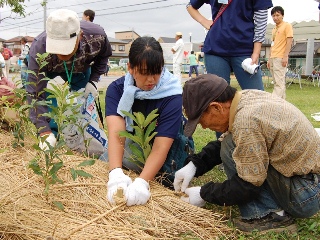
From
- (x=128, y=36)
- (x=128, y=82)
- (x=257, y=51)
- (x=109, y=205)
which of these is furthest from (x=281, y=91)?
(x=128, y=36)

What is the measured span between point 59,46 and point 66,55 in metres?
0.19

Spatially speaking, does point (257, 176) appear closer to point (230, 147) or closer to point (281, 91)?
point (230, 147)

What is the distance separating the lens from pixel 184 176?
2.23m

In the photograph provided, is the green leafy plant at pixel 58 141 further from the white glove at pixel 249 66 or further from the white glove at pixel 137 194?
the white glove at pixel 249 66

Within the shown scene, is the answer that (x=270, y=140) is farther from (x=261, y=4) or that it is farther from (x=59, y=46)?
(x=59, y=46)

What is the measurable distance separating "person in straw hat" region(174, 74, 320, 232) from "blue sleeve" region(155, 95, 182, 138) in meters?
0.34

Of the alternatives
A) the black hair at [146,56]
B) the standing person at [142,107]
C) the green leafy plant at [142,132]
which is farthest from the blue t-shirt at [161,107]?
the black hair at [146,56]

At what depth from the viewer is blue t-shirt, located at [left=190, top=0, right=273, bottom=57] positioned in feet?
9.49

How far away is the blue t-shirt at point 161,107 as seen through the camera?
2.30 m

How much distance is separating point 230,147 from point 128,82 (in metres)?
0.76

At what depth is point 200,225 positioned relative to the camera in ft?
6.33

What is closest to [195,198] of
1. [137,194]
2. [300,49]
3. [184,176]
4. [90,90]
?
[184,176]

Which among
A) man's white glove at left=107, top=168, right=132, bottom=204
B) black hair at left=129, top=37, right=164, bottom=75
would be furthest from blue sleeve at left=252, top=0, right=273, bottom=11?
man's white glove at left=107, top=168, right=132, bottom=204

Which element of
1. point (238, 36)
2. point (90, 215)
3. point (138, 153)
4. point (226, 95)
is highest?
point (238, 36)
